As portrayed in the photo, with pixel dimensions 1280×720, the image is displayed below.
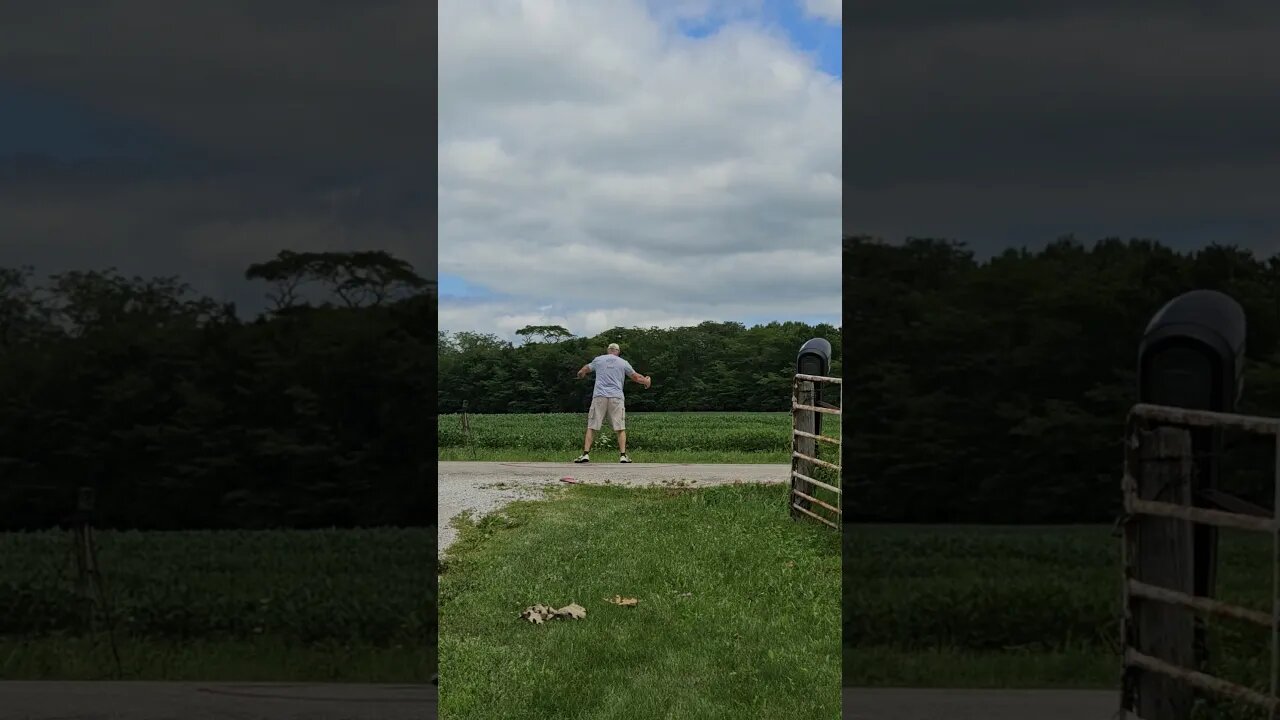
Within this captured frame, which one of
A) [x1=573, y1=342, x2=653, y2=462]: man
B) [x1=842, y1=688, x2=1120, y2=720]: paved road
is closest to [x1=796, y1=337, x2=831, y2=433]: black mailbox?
[x1=573, y1=342, x2=653, y2=462]: man

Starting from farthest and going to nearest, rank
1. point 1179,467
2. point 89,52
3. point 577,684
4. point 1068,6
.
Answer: point 577,684
point 89,52
point 1068,6
point 1179,467

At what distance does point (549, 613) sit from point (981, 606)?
2.91 meters

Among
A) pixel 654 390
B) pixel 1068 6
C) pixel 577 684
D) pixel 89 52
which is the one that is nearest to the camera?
pixel 1068 6

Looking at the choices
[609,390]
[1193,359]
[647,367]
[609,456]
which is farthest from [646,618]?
[647,367]

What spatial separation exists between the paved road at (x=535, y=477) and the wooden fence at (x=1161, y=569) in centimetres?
693

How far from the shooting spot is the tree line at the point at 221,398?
412cm

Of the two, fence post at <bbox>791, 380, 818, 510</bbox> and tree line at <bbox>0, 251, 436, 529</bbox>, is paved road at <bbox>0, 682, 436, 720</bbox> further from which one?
fence post at <bbox>791, 380, 818, 510</bbox>

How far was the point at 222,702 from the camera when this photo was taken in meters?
4.09

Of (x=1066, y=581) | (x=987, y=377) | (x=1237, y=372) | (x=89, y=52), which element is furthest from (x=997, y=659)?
(x=89, y=52)

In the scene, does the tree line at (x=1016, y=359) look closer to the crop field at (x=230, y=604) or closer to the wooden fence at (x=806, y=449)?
the crop field at (x=230, y=604)

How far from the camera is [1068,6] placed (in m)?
3.89

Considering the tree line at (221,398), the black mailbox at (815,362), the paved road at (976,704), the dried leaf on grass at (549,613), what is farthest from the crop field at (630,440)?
the paved road at (976,704)

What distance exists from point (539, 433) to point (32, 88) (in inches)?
503

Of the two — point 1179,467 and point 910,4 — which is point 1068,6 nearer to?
point 910,4
